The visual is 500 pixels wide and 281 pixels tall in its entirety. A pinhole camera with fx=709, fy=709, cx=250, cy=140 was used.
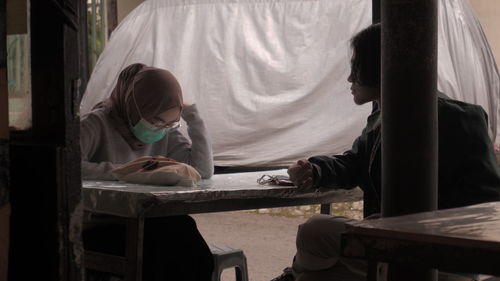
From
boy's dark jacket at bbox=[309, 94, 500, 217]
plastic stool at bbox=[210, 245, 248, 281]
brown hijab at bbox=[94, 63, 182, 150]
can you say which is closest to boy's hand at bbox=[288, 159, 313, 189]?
boy's dark jacket at bbox=[309, 94, 500, 217]

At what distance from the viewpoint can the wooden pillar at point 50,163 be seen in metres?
1.21

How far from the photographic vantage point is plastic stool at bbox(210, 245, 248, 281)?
10.4 ft

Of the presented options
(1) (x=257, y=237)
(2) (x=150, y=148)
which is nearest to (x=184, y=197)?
(2) (x=150, y=148)

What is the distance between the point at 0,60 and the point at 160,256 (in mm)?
1813

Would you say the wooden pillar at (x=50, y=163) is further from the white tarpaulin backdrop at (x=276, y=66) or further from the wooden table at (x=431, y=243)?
the white tarpaulin backdrop at (x=276, y=66)

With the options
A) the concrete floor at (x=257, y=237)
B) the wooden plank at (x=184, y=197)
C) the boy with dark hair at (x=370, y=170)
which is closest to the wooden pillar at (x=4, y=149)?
the wooden plank at (x=184, y=197)

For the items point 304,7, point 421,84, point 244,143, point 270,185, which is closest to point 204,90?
point 244,143

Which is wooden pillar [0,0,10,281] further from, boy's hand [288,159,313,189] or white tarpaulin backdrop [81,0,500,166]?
white tarpaulin backdrop [81,0,500,166]

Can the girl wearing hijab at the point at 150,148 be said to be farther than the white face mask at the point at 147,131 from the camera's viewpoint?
No

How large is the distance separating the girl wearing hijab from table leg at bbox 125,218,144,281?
1.13 feet

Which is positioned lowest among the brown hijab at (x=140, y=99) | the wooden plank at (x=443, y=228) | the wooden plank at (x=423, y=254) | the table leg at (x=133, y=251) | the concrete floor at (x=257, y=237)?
the concrete floor at (x=257, y=237)

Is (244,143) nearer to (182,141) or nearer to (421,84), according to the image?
(182,141)

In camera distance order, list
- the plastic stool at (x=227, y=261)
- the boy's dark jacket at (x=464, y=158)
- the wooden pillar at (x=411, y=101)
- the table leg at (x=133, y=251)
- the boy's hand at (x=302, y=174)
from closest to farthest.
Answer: the wooden pillar at (x=411, y=101)
the boy's dark jacket at (x=464, y=158)
the table leg at (x=133, y=251)
the boy's hand at (x=302, y=174)
the plastic stool at (x=227, y=261)

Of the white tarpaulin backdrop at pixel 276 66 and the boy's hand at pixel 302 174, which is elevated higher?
the white tarpaulin backdrop at pixel 276 66
